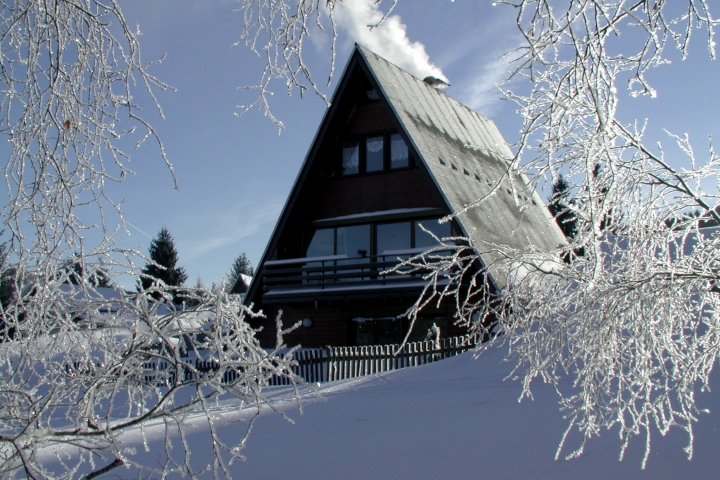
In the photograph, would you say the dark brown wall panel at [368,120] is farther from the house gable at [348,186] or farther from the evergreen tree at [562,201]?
the evergreen tree at [562,201]

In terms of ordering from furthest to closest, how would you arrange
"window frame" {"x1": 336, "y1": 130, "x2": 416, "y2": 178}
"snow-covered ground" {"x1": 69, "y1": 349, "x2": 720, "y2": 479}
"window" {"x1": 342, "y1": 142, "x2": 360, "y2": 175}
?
1. "window" {"x1": 342, "y1": 142, "x2": 360, "y2": 175}
2. "window frame" {"x1": 336, "y1": 130, "x2": 416, "y2": 178}
3. "snow-covered ground" {"x1": 69, "y1": 349, "x2": 720, "y2": 479}

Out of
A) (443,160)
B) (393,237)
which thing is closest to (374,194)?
(393,237)

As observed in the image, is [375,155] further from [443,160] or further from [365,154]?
[443,160]

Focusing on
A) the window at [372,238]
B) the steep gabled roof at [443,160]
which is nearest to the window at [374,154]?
Answer: the steep gabled roof at [443,160]

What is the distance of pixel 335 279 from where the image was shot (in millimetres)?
16984

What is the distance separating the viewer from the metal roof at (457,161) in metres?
14.8

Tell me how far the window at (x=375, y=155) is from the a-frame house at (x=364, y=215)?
27mm

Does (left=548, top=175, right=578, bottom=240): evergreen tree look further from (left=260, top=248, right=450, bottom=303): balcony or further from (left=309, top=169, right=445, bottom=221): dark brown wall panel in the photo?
(left=309, top=169, right=445, bottom=221): dark brown wall panel

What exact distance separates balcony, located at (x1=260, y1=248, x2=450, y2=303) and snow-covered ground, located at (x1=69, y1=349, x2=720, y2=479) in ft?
20.6

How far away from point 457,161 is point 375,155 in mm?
2281

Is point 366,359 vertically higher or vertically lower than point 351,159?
lower

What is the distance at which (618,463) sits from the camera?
17.4 feet

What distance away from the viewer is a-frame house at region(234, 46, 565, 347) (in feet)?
51.8

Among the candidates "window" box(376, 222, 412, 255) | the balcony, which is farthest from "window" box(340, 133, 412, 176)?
the balcony
